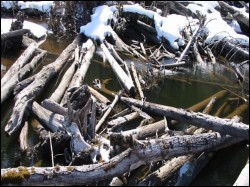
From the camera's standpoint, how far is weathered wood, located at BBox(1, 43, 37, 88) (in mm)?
9837

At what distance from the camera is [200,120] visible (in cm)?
791

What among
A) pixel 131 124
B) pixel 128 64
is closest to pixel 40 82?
pixel 131 124

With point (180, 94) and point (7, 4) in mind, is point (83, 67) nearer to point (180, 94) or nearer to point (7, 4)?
point (180, 94)

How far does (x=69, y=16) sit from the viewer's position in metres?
14.5

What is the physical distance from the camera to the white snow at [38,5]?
616 inches

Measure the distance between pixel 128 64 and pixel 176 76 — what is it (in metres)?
1.43

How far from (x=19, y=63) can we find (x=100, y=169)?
18.1 feet

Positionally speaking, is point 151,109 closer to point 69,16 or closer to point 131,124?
point 131,124

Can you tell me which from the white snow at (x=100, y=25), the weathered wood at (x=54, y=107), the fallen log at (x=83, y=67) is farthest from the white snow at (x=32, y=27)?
the weathered wood at (x=54, y=107)

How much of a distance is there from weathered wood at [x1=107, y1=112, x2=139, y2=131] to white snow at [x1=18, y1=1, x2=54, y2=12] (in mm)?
8375

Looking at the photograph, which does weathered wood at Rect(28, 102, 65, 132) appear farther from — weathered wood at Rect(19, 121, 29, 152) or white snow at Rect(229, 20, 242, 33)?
white snow at Rect(229, 20, 242, 33)

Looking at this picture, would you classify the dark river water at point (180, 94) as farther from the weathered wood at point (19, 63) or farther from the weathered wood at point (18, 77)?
the weathered wood at point (19, 63)

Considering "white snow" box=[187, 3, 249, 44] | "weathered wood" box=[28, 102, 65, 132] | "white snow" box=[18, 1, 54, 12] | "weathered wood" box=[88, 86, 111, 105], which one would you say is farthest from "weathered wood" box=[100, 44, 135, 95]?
"white snow" box=[18, 1, 54, 12]

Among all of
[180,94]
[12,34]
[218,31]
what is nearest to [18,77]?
[12,34]
